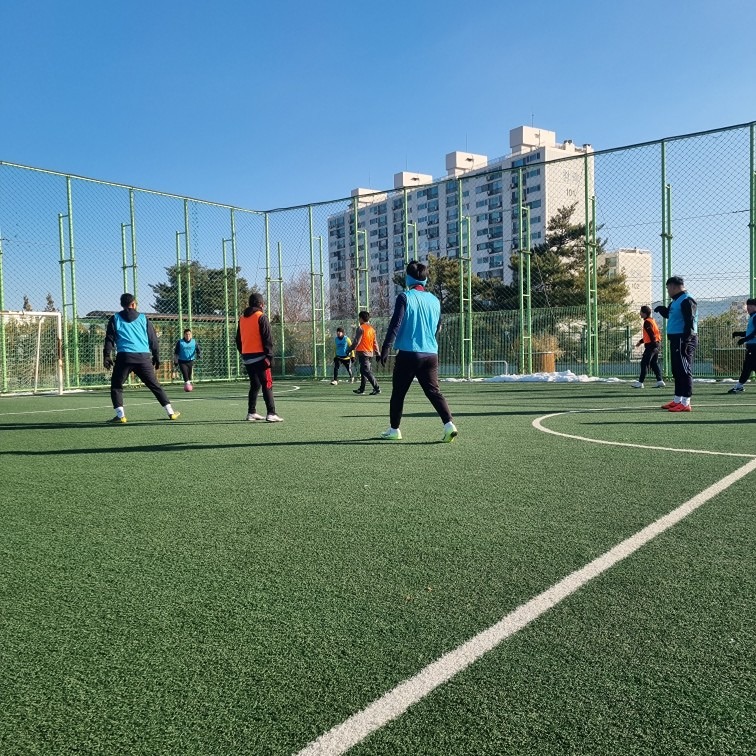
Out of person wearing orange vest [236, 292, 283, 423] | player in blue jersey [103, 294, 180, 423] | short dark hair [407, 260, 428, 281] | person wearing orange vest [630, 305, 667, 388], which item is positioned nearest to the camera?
short dark hair [407, 260, 428, 281]

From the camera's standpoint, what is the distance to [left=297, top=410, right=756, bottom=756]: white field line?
201 centimetres

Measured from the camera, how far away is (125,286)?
23.2 m

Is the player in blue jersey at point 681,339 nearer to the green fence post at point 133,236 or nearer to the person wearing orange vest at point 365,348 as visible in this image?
the person wearing orange vest at point 365,348

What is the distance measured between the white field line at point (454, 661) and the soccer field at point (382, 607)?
0.4 inches

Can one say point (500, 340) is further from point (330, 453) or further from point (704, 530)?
point (704, 530)

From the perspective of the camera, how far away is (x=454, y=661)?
246cm

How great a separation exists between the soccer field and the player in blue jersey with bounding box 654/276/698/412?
179 inches

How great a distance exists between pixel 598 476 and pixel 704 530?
166 cm

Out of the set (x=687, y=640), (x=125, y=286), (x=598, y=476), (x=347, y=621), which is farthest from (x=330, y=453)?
(x=125, y=286)

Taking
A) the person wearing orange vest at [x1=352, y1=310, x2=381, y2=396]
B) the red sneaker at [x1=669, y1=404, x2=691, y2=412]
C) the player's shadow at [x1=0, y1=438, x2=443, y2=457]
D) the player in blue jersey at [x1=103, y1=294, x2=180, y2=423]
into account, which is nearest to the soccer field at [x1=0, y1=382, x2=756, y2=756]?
the player's shadow at [x1=0, y1=438, x2=443, y2=457]

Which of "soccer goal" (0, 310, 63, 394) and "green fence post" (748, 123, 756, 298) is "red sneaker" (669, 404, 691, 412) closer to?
"green fence post" (748, 123, 756, 298)

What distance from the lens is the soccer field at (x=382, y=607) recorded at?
6.83 feet

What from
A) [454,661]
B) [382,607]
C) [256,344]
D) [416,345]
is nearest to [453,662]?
[454,661]

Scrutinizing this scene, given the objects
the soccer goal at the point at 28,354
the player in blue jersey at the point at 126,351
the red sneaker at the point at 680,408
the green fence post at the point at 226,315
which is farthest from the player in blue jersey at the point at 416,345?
the green fence post at the point at 226,315
